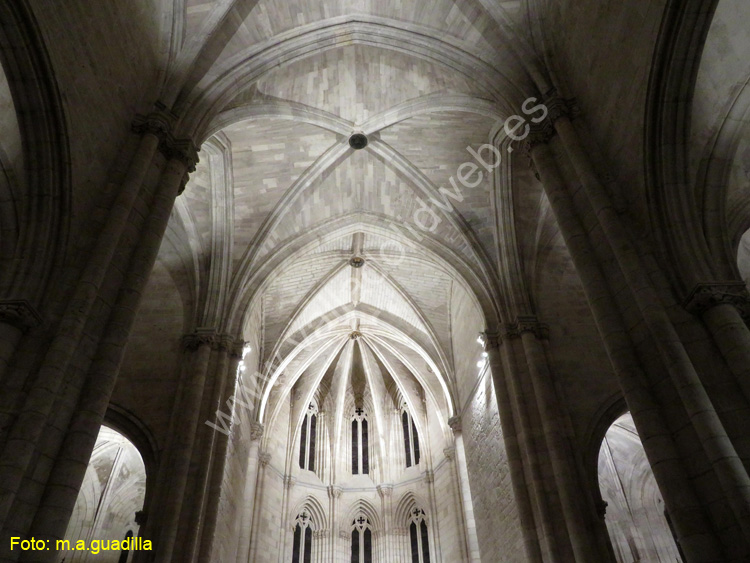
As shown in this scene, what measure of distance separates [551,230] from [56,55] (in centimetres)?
1090

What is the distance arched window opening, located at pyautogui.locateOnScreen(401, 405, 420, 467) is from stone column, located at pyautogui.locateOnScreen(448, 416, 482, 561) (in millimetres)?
3924

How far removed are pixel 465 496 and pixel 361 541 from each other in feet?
17.7

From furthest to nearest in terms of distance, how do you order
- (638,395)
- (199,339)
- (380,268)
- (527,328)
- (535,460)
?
(380,268) < (527,328) < (199,339) < (535,460) < (638,395)

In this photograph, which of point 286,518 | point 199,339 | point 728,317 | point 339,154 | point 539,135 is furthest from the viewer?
point 286,518

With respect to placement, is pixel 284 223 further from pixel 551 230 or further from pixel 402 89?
pixel 551 230

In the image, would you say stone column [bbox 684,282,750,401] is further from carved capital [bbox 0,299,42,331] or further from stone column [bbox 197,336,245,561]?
stone column [bbox 197,336,245,561]

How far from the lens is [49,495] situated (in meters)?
5.16

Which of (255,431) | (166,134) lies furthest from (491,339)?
(255,431)

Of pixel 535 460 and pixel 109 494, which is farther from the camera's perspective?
pixel 109 494

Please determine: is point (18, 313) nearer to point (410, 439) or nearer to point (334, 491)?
point (334, 491)

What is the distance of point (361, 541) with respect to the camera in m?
21.6

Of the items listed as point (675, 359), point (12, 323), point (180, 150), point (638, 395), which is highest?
point (180, 150)

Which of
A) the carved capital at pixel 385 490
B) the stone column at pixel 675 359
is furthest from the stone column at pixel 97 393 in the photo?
the carved capital at pixel 385 490

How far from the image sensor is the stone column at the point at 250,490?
17541 mm
